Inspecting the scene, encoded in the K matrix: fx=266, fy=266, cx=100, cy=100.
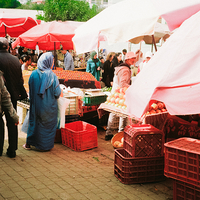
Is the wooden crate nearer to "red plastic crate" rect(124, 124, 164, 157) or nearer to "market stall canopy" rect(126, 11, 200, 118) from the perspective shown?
"red plastic crate" rect(124, 124, 164, 157)

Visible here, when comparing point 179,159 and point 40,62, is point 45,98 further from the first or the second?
point 179,159

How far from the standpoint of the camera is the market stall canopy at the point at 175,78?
251cm

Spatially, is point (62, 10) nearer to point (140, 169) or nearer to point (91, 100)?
point (91, 100)

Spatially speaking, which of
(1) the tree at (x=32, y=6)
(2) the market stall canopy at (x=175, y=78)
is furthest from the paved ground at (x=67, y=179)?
(1) the tree at (x=32, y=6)

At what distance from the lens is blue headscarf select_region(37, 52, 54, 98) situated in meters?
5.66

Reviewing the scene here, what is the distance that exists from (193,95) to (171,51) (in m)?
0.70

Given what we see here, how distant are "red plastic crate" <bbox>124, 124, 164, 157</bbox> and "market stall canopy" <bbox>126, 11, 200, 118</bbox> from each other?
1.32m

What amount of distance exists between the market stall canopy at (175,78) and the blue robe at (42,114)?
9.97 ft

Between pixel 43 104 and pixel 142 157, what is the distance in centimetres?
252

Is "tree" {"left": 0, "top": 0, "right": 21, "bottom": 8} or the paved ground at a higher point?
"tree" {"left": 0, "top": 0, "right": 21, "bottom": 8}

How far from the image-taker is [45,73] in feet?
18.7

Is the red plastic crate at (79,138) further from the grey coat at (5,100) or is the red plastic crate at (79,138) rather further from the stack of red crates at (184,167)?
the stack of red crates at (184,167)

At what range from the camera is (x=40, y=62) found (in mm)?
5742

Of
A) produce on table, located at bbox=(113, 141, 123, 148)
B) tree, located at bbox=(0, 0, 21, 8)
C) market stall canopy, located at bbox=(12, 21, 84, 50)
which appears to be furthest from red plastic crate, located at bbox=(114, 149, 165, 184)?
tree, located at bbox=(0, 0, 21, 8)
